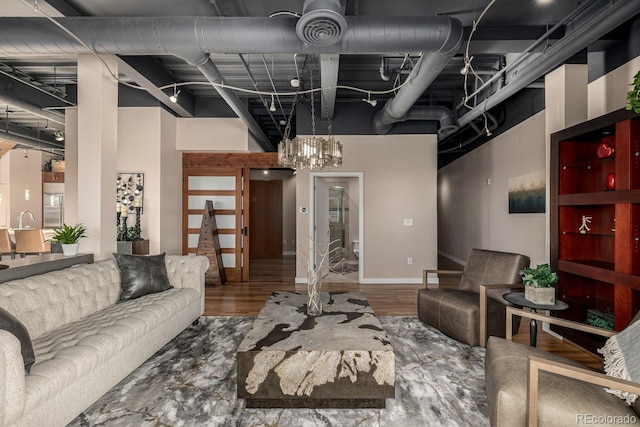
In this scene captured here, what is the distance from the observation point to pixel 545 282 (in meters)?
2.60

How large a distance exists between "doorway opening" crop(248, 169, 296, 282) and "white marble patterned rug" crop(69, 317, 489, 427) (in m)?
6.18

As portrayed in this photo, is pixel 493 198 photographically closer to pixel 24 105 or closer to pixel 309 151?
pixel 309 151

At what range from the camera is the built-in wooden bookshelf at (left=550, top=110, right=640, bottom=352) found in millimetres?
2621

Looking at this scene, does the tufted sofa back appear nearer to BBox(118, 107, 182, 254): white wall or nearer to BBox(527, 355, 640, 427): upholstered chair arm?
BBox(118, 107, 182, 254): white wall

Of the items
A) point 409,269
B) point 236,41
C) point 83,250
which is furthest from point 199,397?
point 409,269

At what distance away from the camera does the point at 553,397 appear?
61.4 inches

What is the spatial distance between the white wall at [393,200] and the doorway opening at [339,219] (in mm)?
110

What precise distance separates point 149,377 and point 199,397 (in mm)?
558

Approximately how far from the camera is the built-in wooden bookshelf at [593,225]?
262 centimetres

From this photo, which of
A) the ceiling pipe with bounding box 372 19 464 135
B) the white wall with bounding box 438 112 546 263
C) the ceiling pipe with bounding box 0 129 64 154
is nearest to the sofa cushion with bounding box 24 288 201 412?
the ceiling pipe with bounding box 372 19 464 135

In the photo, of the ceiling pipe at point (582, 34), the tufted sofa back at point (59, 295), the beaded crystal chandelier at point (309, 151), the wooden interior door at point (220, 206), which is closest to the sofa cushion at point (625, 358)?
the ceiling pipe at point (582, 34)

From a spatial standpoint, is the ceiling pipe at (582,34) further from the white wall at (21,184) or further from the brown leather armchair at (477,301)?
the white wall at (21,184)

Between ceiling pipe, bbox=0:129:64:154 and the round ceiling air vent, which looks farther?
ceiling pipe, bbox=0:129:64:154

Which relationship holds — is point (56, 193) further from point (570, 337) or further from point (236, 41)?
point (570, 337)
